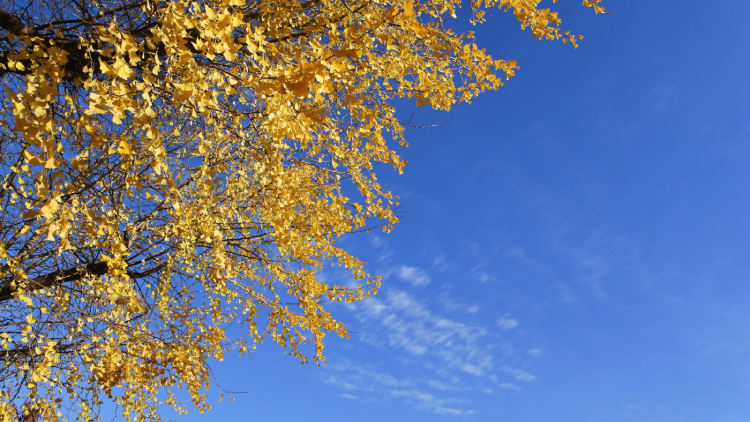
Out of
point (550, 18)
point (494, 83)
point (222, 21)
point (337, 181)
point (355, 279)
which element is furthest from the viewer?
point (355, 279)

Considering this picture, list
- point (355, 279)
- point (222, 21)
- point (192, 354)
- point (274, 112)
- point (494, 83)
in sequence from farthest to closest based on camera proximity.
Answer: point (355, 279) < point (192, 354) < point (494, 83) < point (274, 112) < point (222, 21)

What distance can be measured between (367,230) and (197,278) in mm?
2800

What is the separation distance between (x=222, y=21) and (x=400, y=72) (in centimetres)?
272

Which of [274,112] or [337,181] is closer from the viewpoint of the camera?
[274,112]

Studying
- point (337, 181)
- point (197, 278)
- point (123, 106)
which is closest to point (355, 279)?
point (337, 181)

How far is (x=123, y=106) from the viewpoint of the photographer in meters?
2.35

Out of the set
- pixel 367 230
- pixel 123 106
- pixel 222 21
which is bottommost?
pixel 123 106

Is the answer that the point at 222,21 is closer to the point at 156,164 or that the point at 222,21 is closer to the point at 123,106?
the point at 123,106

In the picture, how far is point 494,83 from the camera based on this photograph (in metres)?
4.71

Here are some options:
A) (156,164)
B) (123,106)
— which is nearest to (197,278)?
(156,164)

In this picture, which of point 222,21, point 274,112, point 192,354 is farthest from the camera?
point 192,354

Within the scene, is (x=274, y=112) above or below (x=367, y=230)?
below

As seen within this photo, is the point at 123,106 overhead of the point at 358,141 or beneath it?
beneath

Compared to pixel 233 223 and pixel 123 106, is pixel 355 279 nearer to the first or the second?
pixel 233 223
